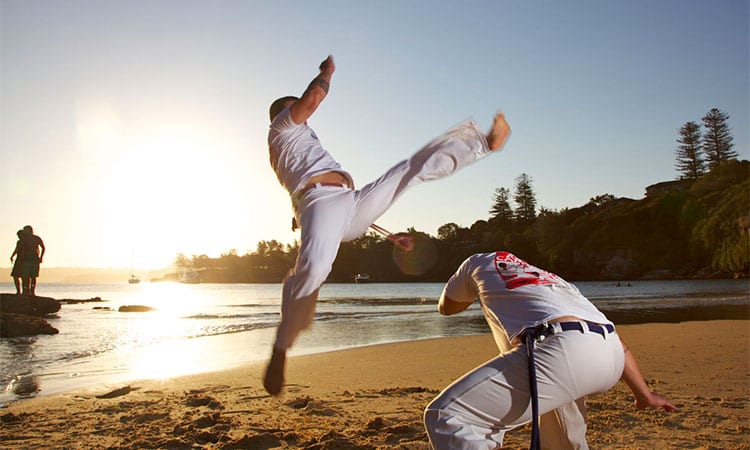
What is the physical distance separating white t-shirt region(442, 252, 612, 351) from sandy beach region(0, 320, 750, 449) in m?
2.32

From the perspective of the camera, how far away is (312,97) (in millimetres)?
3398

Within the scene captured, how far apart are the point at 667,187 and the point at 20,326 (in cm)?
Answer: 11206

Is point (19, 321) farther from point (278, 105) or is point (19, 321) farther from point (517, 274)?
point (517, 274)

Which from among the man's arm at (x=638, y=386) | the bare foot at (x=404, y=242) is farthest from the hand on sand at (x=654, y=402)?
the bare foot at (x=404, y=242)

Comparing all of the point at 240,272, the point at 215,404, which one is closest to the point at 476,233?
the point at 240,272

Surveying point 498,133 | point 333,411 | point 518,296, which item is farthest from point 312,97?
point 333,411

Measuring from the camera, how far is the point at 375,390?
670 centimetres

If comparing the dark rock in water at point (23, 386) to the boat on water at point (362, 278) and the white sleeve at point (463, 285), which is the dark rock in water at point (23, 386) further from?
the boat on water at point (362, 278)

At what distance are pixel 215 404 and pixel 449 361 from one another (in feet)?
14.2

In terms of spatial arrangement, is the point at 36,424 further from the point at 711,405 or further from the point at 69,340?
the point at 69,340

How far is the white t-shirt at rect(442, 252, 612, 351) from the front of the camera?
244cm

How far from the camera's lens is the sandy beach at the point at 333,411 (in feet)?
15.3

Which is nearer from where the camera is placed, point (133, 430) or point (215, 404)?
point (133, 430)

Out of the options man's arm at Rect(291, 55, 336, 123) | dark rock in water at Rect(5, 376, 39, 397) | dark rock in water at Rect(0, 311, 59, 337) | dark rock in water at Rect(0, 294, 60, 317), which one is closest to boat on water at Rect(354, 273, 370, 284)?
dark rock in water at Rect(0, 294, 60, 317)
